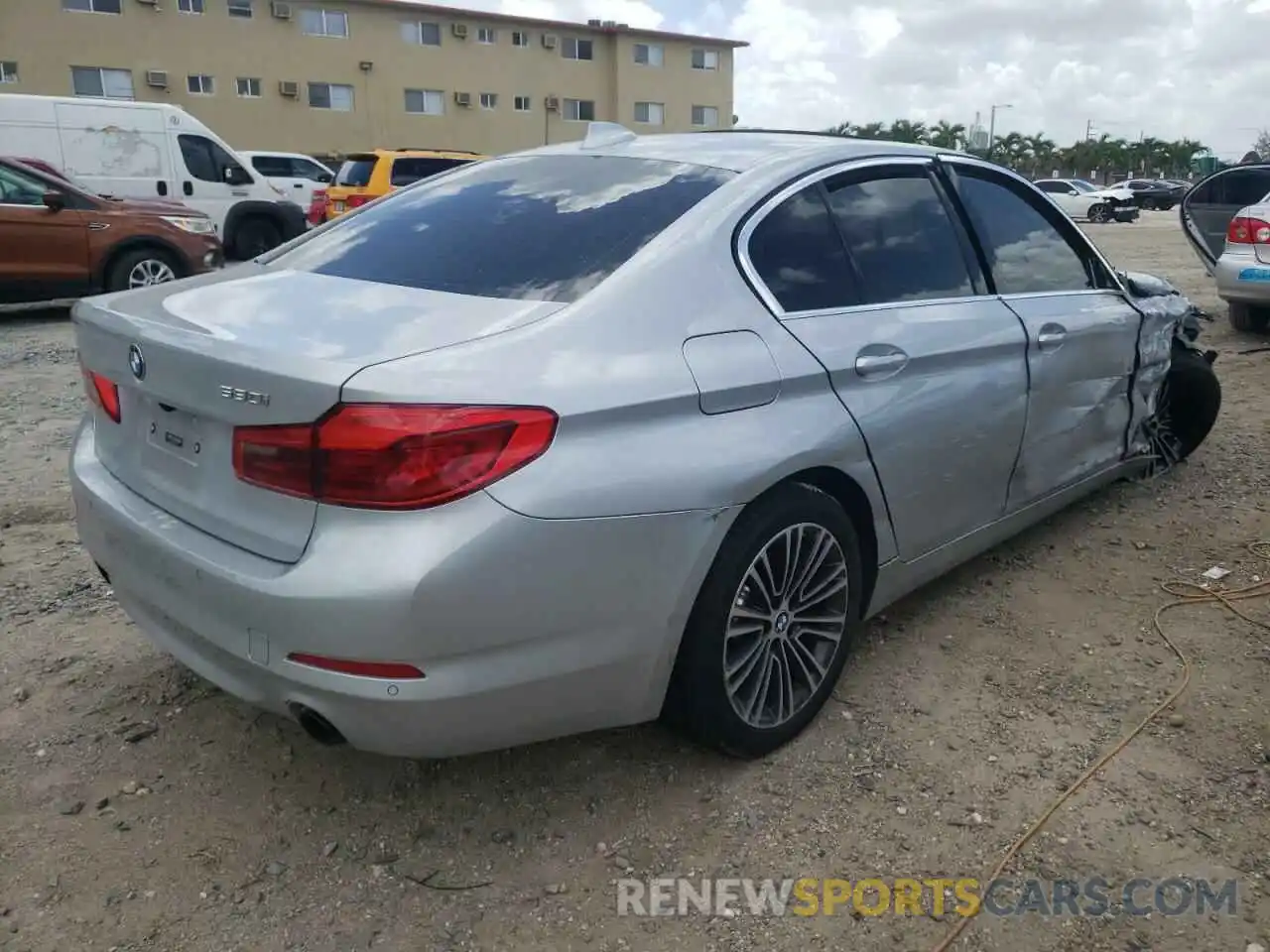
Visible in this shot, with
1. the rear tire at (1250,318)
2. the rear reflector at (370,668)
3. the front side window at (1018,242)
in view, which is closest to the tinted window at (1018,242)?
the front side window at (1018,242)

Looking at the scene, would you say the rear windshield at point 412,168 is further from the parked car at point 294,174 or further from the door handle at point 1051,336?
the door handle at point 1051,336

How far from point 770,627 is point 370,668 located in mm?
1056

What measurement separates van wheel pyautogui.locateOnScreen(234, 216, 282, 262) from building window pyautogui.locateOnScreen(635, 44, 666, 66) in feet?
95.0

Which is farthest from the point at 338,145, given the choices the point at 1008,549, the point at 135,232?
the point at 1008,549

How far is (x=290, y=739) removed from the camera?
8.95ft

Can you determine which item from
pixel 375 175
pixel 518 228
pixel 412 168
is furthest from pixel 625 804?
pixel 412 168

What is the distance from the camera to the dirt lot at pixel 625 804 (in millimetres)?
2111

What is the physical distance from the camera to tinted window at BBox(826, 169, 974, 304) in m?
2.93

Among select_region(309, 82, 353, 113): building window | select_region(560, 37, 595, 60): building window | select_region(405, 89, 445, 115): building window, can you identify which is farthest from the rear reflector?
select_region(560, 37, 595, 60): building window

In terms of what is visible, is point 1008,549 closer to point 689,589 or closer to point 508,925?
point 689,589

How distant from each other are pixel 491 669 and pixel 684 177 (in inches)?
57.4

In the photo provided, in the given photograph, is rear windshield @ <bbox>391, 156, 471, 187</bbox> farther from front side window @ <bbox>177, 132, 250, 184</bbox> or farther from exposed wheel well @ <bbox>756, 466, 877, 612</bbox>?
exposed wheel well @ <bbox>756, 466, 877, 612</bbox>

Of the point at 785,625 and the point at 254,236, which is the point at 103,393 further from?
the point at 254,236

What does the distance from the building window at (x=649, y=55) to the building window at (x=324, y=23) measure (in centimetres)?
1160
